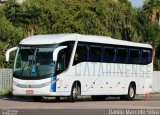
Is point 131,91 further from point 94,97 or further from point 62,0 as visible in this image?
point 62,0

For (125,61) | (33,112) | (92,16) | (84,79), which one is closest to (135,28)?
(92,16)

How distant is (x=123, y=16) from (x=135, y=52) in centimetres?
1904

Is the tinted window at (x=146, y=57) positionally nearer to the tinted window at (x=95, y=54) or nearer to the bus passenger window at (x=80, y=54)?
the tinted window at (x=95, y=54)

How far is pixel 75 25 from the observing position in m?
48.1

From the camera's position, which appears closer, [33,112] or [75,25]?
[33,112]

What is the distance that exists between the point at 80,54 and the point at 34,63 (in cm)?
250

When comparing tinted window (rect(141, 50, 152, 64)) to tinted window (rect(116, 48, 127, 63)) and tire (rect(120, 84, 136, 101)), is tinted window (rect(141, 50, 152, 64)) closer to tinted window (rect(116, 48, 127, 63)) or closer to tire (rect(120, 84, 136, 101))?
tire (rect(120, 84, 136, 101))

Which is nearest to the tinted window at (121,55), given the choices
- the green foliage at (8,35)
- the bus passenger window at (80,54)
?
the bus passenger window at (80,54)

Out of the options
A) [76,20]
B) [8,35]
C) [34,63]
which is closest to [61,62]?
[34,63]

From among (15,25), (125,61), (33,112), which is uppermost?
(15,25)

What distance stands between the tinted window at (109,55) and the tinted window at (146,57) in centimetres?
372

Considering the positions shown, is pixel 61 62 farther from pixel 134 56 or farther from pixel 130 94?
pixel 130 94

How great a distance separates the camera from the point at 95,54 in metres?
30.2

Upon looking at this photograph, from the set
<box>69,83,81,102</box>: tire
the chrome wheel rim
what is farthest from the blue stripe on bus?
the chrome wheel rim
